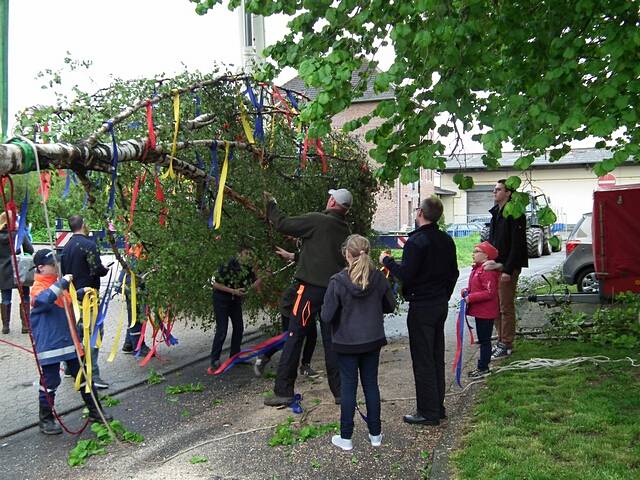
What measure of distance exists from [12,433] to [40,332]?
1.02 m

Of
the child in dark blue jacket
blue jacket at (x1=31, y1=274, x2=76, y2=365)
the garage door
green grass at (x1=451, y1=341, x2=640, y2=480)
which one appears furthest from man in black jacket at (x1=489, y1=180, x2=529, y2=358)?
the garage door

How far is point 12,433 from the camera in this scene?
5.43 meters

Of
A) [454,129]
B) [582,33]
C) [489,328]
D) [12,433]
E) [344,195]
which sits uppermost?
[582,33]

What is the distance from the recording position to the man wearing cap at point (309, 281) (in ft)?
18.7

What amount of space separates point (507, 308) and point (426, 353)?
100 inches

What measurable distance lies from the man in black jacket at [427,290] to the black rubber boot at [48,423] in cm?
298

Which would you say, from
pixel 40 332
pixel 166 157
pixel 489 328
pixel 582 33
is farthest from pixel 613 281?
pixel 40 332

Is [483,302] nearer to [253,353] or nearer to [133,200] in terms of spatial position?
[253,353]

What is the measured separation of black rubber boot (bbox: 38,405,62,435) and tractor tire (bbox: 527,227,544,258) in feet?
72.3

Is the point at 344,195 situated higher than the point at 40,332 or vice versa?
the point at 344,195

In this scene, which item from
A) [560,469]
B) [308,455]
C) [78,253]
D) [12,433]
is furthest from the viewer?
[78,253]

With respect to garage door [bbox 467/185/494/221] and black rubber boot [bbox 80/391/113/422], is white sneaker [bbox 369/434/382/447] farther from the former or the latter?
garage door [bbox 467/185/494/221]

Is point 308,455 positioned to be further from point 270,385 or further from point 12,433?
point 12,433

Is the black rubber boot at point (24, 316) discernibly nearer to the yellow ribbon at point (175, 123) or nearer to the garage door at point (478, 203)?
the yellow ribbon at point (175, 123)
